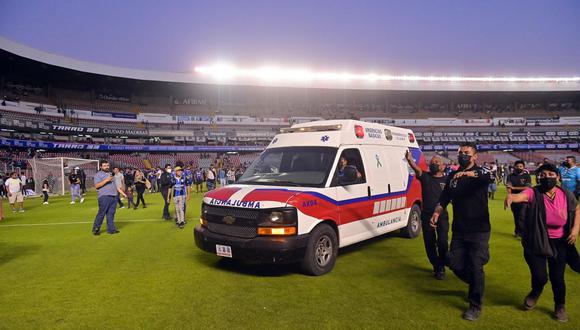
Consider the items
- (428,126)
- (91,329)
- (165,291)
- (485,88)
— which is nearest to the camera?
(91,329)

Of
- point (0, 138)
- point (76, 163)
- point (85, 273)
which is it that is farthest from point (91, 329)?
point (0, 138)

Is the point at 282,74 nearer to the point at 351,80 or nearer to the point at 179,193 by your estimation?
the point at 351,80

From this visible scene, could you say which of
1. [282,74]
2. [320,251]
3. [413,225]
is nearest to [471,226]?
[320,251]

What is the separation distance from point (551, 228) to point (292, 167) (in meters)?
3.76

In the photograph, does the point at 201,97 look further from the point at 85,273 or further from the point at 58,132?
the point at 85,273

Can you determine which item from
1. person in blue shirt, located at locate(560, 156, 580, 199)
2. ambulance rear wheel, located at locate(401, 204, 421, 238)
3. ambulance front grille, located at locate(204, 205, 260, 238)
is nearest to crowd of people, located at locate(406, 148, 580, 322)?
ambulance front grille, located at locate(204, 205, 260, 238)

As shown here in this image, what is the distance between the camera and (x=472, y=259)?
3881 millimetres

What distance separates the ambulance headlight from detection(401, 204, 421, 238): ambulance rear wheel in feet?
12.9

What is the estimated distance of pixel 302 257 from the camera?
4.94m

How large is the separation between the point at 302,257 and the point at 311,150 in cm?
198

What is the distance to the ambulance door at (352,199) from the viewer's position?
555 centimetres

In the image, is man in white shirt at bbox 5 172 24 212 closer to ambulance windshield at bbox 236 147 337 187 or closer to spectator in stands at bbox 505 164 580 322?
ambulance windshield at bbox 236 147 337 187

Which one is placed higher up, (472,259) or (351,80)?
(351,80)

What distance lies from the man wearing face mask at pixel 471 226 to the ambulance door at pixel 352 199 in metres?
A: 1.79
